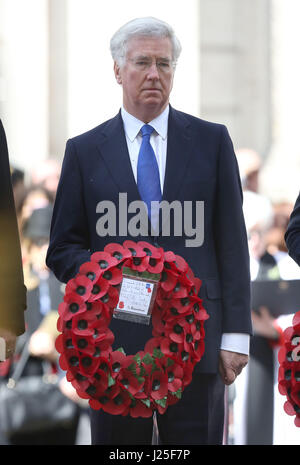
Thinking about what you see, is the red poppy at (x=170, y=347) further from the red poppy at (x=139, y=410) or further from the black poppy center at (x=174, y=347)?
the red poppy at (x=139, y=410)

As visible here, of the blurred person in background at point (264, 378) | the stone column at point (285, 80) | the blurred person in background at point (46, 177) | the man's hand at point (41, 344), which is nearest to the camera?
the blurred person in background at point (264, 378)

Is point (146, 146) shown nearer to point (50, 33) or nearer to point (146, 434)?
point (146, 434)

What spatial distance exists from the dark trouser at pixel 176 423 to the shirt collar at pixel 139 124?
976mm

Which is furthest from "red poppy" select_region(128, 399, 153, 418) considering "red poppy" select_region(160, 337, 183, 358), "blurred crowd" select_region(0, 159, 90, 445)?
"blurred crowd" select_region(0, 159, 90, 445)

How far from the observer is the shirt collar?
14.1ft

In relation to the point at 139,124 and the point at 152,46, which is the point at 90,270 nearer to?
the point at 139,124

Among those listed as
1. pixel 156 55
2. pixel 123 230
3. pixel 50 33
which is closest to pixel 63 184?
pixel 123 230

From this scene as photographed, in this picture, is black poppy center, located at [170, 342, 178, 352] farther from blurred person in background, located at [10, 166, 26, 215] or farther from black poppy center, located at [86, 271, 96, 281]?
blurred person in background, located at [10, 166, 26, 215]

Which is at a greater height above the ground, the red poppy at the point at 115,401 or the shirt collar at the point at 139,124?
the shirt collar at the point at 139,124

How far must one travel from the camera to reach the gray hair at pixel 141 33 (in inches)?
165

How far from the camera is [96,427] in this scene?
13.6ft

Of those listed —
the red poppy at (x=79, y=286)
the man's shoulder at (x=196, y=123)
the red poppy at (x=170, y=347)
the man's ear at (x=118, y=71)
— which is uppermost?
the man's ear at (x=118, y=71)

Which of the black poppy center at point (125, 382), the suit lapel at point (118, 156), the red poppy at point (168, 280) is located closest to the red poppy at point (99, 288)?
the red poppy at point (168, 280)

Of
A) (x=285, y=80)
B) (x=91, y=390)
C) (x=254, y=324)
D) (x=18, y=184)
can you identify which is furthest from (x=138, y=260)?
(x=285, y=80)
